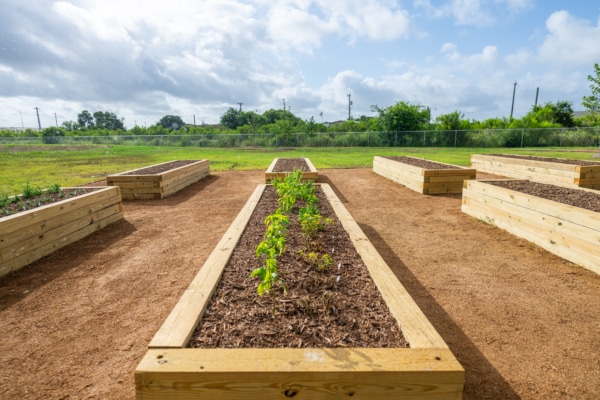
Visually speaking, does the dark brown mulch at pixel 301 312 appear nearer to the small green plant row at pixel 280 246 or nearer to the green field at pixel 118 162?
the small green plant row at pixel 280 246

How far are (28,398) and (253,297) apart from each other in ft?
4.70

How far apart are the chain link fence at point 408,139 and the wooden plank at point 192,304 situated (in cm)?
2657

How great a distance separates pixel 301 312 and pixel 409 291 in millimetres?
1454

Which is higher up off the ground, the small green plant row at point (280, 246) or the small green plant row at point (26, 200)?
the small green plant row at point (26, 200)

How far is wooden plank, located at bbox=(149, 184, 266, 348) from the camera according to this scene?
1.80 metres

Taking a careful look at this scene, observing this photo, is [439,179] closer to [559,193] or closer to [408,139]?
[559,193]

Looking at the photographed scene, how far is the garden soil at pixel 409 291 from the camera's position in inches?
83.6

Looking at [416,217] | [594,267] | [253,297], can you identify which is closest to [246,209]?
[253,297]

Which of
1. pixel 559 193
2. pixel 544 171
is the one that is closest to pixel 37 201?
pixel 559 193

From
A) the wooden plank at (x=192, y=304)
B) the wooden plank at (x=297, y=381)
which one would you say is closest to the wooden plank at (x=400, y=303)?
the wooden plank at (x=297, y=381)

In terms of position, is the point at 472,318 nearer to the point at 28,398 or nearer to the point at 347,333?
the point at 347,333

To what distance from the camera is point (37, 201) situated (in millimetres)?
4688

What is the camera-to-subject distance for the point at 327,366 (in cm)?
156

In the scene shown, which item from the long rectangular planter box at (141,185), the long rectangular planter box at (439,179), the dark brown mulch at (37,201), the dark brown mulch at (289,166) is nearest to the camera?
the dark brown mulch at (37,201)
